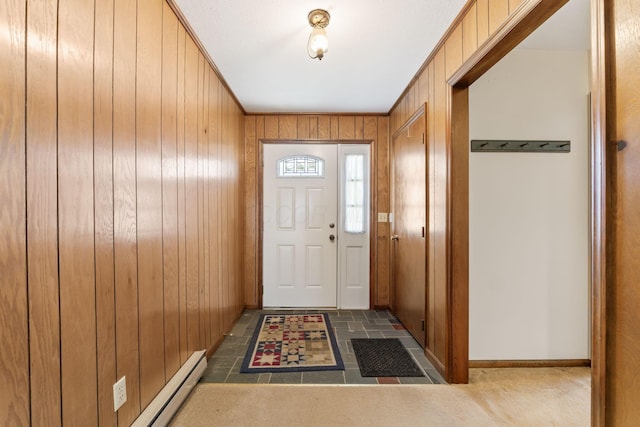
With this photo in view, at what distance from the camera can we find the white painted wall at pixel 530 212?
226 centimetres

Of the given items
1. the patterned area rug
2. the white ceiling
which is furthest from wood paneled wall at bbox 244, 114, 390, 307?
the patterned area rug

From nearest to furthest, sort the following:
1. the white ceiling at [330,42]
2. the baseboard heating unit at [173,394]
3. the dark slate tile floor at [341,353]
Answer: the baseboard heating unit at [173,394], the white ceiling at [330,42], the dark slate tile floor at [341,353]

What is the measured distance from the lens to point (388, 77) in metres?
2.76

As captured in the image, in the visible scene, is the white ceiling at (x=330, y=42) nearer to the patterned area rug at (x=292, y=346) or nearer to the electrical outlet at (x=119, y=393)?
the electrical outlet at (x=119, y=393)

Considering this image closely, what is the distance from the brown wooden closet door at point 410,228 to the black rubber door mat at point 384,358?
236mm

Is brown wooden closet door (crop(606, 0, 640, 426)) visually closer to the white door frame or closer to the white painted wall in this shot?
the white painted wall

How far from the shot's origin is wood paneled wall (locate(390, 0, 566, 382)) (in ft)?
5.43

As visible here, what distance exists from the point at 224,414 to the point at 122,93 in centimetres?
176

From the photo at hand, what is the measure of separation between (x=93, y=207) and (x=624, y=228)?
183 cm

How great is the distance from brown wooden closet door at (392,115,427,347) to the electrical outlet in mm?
2088

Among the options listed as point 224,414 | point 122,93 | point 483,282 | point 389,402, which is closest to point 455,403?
point 389,402

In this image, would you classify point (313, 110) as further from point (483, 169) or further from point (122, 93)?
point (122, 93)

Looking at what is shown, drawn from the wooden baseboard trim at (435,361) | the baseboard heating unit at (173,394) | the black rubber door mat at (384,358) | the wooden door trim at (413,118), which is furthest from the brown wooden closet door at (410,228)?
the baseboard heating unit at (173,394)

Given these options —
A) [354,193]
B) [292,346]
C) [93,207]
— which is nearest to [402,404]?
[292,346]
